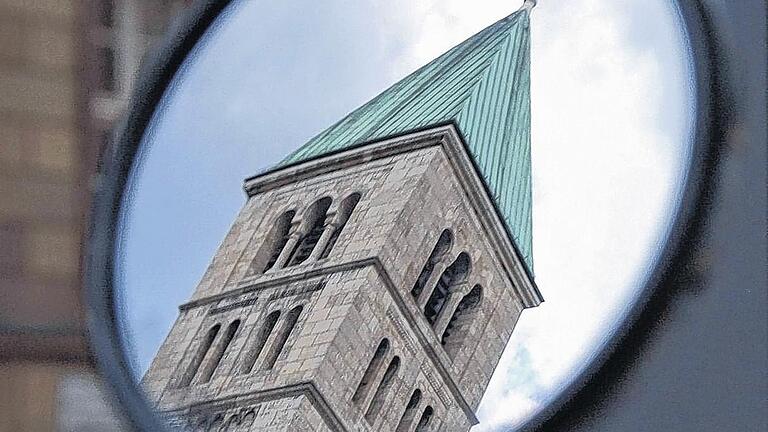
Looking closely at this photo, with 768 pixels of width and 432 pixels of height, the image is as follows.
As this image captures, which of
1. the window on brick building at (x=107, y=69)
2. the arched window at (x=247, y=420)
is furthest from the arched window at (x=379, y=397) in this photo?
the window on brick building at (x=107, y=69)

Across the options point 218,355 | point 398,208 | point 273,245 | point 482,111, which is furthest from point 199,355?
point 482,111

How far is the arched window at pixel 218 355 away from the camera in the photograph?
109 cm

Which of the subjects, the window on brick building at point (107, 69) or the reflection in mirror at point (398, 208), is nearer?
the reflection in mirror at point (398, 208)

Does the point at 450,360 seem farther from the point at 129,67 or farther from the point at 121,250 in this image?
the point at 129,67

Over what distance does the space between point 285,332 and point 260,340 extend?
2cm

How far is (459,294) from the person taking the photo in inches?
41.8

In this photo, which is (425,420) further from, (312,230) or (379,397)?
(312,230)

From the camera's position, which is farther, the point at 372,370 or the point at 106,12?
the point at 106,12

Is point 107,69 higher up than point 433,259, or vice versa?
point 107,69

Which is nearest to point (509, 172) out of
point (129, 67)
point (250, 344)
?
point (250, 344)

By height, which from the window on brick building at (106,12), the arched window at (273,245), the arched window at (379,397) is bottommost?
the arched window at (379,397)

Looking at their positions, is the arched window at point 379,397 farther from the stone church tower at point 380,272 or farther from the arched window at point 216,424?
the arched window at point 216,424

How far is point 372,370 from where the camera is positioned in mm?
1065

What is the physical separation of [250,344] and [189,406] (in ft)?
0.25
